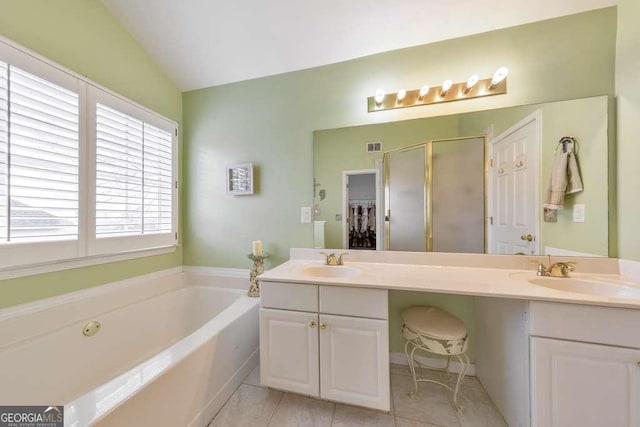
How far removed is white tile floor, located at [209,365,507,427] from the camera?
1231mm

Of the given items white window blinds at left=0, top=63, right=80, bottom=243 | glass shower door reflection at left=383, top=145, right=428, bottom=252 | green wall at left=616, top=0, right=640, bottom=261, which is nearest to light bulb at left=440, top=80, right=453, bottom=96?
glass shower door reflection at left=383, top=145, right=428, bottom=252

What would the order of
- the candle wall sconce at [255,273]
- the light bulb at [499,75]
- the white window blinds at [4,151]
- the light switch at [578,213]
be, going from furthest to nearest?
the candle wall sconce at [255,273], the light bulb at [499,75], the light switch at [578,213], the white window blinds at [4,151]

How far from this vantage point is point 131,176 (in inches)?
68.2

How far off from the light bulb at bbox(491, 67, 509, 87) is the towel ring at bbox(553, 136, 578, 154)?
52 centimetres

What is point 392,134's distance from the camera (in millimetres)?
1676

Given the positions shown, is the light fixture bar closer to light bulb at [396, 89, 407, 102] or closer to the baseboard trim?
light bulb at [396, 89, 407, 102]

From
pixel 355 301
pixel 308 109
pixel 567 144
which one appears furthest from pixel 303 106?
pixel 567 144

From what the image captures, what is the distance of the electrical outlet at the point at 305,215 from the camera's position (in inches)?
73.9

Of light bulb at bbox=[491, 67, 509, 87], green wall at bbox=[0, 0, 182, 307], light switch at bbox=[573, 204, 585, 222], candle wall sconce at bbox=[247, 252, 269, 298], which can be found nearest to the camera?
green wall at bbox=[0, 0, 182, 307]

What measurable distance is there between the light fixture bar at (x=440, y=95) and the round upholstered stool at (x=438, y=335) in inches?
57.0

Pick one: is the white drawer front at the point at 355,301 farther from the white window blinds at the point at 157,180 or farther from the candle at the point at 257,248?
the white window blinds at the point at 157,180

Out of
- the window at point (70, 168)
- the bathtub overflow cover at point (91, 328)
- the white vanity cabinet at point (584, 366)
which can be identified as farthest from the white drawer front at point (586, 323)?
the window at point (70, 168)

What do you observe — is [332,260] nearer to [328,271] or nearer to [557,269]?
[328,271]

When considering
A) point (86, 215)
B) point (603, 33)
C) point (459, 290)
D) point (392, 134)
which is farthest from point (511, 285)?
point (86, 215)
